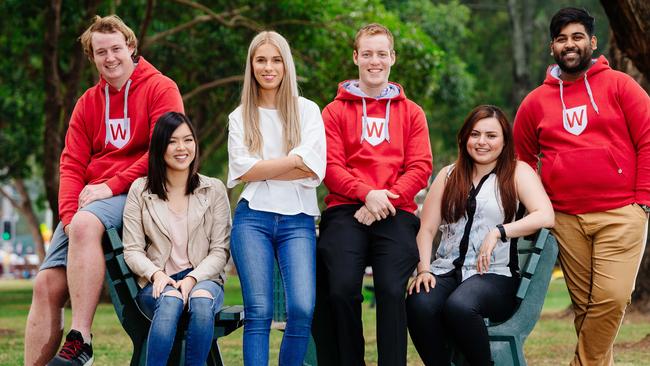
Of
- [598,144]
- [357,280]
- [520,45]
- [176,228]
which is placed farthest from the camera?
[520,45]

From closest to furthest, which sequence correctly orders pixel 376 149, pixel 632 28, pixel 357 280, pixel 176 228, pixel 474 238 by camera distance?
pixel 357 280 → pixel 176 228 → pixel 474 238 → pixel 376 149 → pixel 632 28

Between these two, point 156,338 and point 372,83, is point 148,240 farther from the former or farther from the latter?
point 372,83

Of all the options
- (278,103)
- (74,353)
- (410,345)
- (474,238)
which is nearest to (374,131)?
(278,103)

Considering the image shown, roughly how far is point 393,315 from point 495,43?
1077 inches

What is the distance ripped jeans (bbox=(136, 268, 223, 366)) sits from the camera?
5141mm

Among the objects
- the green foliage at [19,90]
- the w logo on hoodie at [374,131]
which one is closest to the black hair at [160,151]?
the w logo on hoodie at [374,131]

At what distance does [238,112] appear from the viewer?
579cm

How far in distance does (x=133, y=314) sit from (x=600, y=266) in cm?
269

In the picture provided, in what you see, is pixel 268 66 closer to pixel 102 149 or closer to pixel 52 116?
pixel 102 149

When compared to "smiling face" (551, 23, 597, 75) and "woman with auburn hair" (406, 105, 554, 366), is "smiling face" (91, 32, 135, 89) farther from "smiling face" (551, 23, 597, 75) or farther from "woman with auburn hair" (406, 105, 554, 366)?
"smiling face" (551, 23, 597, 75)

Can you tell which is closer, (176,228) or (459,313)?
(459,313)

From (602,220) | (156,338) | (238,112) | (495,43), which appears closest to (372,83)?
(238,112)

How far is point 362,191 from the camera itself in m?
5.59

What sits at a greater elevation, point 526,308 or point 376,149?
point 376,149
